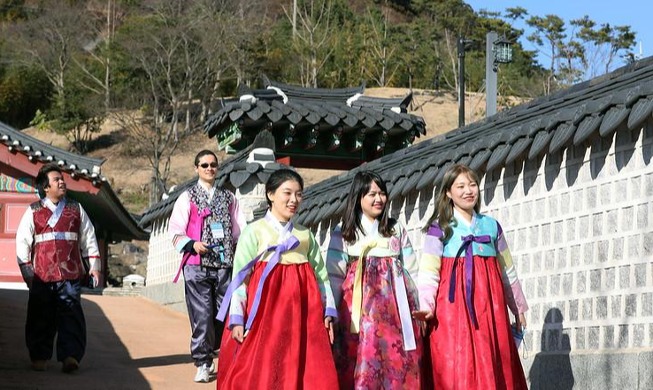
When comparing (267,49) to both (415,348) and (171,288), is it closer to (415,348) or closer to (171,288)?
(171,288)

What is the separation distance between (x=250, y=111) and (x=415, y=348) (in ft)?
27.4

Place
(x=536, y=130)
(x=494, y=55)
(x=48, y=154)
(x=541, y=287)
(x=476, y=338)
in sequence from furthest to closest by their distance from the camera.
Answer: (x=48, y=154)
(x=494, y=55)
(x=541, y=287)
(x=536, y=130)
(x=476, y=338)

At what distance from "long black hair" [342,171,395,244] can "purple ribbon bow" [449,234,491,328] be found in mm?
620

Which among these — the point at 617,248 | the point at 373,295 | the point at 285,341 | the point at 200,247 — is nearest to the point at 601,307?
the point at 617,248

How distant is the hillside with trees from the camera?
54.5 m

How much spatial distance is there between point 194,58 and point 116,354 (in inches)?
1742

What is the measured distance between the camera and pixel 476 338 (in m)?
6.58

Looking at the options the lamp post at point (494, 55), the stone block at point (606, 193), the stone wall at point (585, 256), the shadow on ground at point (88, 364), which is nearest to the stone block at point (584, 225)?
the stone wall at point (585, 256)

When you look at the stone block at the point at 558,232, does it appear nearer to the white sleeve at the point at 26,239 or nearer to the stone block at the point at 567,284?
the stone block at the point at 567,284

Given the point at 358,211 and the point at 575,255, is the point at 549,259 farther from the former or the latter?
the point at 358,211

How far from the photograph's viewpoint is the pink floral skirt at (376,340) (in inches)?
273

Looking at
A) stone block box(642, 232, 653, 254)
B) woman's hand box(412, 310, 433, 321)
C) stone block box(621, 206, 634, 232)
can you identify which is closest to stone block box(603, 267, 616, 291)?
stone block box(621, 206, 634, 232)

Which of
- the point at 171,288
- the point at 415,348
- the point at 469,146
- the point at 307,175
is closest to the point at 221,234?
the point at 469,146

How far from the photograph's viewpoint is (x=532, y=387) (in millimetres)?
7945
